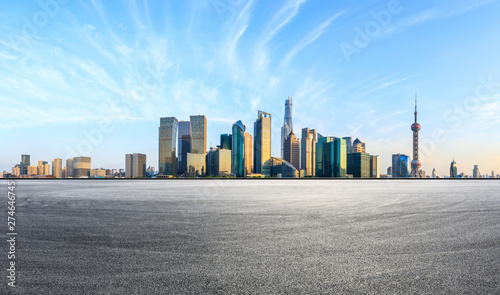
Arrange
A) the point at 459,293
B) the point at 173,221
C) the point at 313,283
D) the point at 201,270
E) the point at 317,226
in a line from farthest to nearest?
the point at 173,221
the point at 317,226
the point at 201,270
the point at 313,283
the point at 459,293

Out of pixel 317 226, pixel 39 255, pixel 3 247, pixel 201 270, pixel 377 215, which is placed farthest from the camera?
pixel 377 215

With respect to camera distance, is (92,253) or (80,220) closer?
(92,253)

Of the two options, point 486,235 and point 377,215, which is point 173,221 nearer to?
point 377,215

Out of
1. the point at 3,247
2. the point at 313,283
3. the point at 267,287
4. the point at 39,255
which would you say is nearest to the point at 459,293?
the point at 313,283

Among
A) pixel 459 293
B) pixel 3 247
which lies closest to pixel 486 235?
pixel 459 293

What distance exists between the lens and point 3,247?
9195 mm

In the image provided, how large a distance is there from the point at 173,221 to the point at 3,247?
629cm

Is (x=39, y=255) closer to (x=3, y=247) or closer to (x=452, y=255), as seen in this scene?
(x=3, y=247)

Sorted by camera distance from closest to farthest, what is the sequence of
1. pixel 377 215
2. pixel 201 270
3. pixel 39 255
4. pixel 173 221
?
1. pixel 201 270
2. pixel 39 255
3. pixel 173 221
4. pixel 377 215

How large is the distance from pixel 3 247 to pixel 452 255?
13872 millimetres

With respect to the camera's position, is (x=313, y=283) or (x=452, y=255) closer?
(x=313, y=283)

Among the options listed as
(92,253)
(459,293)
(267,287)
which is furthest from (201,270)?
(459,293)

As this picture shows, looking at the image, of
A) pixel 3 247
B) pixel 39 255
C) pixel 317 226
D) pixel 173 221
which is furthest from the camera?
pixel 173 221

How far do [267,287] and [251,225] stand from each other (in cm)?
671
